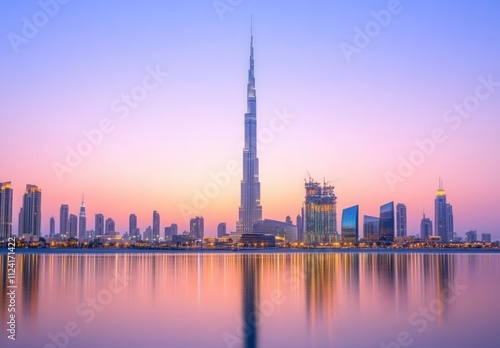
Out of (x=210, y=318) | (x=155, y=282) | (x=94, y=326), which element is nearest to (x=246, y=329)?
(x=210, y=318)

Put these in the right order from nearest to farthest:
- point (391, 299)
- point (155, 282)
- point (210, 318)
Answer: point (210, 318) → point (391, 299) → point (155, 282)

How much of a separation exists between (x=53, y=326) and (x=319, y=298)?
18117 mm

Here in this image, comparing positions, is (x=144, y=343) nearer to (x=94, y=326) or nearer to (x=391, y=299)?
(x=94, y=326)

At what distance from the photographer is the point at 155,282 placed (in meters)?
52.3

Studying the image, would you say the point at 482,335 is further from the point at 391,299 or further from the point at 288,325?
the point at 391,299

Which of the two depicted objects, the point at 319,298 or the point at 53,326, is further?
the point at 319,298

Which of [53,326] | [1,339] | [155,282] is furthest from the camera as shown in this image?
[155,282]

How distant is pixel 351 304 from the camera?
3588 cm

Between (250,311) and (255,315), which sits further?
(250,311)

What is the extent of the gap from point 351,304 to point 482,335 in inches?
436

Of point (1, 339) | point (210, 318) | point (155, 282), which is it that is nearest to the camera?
point (1, 339)

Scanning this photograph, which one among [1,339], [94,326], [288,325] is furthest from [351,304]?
[1,339]

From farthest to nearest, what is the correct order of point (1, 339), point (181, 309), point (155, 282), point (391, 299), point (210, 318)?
point (155, 282) → point (391, 299) → point (181, 309) → point (210, 318) → point (1, 339)

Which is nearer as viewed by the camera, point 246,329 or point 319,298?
point 246,329
